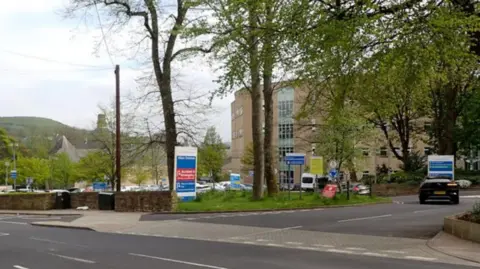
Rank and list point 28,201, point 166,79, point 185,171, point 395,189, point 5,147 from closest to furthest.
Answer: point 185,171 < point 166,79 < point 28,201 < point 395,189 < point 5,147

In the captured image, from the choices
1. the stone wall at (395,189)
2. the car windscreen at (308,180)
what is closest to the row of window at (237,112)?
the car windscreen at (308,180)

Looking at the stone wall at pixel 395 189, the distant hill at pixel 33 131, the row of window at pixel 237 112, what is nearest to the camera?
the stone wall at pixel 395 189

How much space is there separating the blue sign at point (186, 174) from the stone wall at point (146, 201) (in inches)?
52.3

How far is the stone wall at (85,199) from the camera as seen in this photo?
36.8 m

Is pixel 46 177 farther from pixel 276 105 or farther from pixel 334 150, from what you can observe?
pixel 334 150

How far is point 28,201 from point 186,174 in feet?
50.9

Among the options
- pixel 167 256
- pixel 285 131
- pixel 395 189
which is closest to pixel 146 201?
pixel 167 256

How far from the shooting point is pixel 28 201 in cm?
4116

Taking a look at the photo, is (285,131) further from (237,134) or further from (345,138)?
(345,138)

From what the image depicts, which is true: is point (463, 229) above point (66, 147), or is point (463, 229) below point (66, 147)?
below

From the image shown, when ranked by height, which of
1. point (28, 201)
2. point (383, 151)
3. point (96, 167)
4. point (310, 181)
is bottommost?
point (28, 201)

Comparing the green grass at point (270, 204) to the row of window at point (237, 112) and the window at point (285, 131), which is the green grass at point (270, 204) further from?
the row of window at point (237, 112)

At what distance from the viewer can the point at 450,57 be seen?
15.5m

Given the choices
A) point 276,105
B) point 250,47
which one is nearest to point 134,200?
point 250,47
